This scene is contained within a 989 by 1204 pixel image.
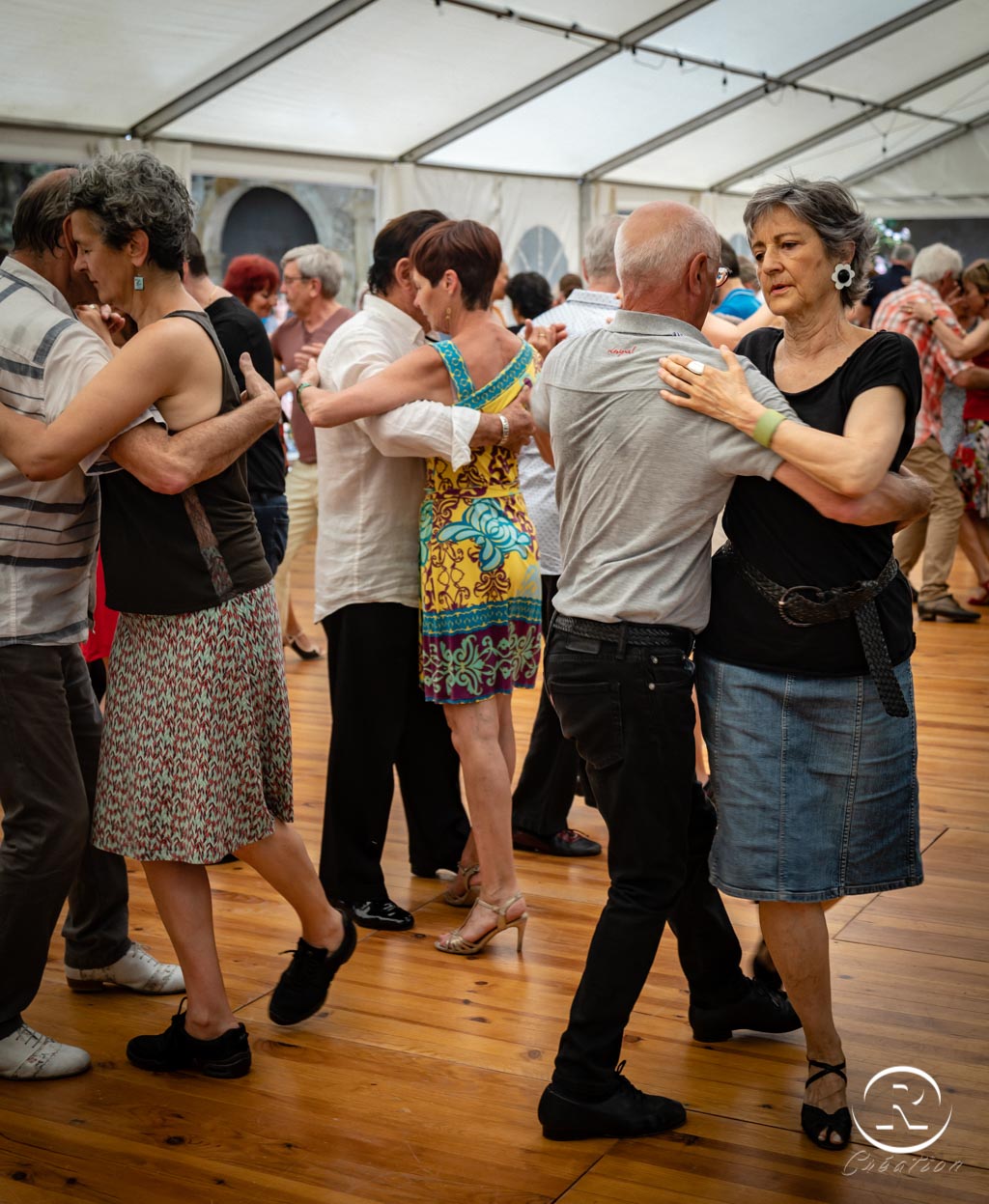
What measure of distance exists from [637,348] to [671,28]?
891cm

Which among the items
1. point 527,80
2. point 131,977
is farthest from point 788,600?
point 527,80

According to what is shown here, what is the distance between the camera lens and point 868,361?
214cm

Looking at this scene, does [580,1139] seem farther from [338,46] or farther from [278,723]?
[338,46]

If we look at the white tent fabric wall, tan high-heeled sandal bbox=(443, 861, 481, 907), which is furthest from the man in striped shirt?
the white tent fabric wall

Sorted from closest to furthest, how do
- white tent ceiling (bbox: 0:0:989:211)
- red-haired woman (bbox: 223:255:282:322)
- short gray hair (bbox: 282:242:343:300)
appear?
red-haired woman (bbox: 223:255:282:322) → short gray hair (bbox: 282:242:343:300) → white tent ceiling (bbox: 0:0:989:211)

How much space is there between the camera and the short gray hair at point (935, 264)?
732cm

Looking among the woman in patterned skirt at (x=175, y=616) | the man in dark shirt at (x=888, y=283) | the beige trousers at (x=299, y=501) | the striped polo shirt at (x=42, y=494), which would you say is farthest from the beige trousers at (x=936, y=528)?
the striped polo shirt at (x=42, y=494)

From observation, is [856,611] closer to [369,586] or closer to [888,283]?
[369,586]

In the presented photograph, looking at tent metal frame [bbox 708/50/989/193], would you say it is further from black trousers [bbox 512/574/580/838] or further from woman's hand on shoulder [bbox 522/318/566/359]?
woman's hand on shoulder [bbox 522/318/566/359]

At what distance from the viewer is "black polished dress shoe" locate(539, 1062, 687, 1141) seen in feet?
7.47

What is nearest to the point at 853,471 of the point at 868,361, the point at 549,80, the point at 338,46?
the point at 868,361

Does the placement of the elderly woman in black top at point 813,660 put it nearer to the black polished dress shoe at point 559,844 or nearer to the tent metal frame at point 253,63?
the black polished dress shoe at point 559,844

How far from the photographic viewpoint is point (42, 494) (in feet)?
7.94

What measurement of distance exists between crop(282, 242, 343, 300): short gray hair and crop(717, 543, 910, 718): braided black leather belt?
12.4 feet
